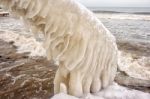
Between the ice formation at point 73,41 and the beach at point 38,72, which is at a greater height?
the ice formation at point 73,41

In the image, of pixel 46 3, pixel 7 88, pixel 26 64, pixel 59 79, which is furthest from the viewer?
pixel 26 64

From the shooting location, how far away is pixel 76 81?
7.62 ft

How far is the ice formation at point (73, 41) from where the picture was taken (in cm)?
212

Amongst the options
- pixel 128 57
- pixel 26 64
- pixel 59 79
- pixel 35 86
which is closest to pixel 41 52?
pixel 26 64

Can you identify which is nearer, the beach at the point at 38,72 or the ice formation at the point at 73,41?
the ice formation at the point at 73,41

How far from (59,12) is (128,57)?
3976mm

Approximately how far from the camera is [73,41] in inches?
88.7

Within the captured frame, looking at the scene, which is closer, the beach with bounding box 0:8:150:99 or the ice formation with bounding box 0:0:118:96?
the ice formation with bounding box 0:0:118:96

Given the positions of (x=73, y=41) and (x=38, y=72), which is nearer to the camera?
(x=73, y=41)

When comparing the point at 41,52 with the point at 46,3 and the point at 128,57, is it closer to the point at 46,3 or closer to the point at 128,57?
the point at 128,57

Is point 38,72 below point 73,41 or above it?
below

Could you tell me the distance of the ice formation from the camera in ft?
6.94

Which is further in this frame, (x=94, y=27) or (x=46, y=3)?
(x=94, y=27)

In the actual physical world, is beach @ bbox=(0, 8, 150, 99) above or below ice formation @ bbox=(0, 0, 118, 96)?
below
